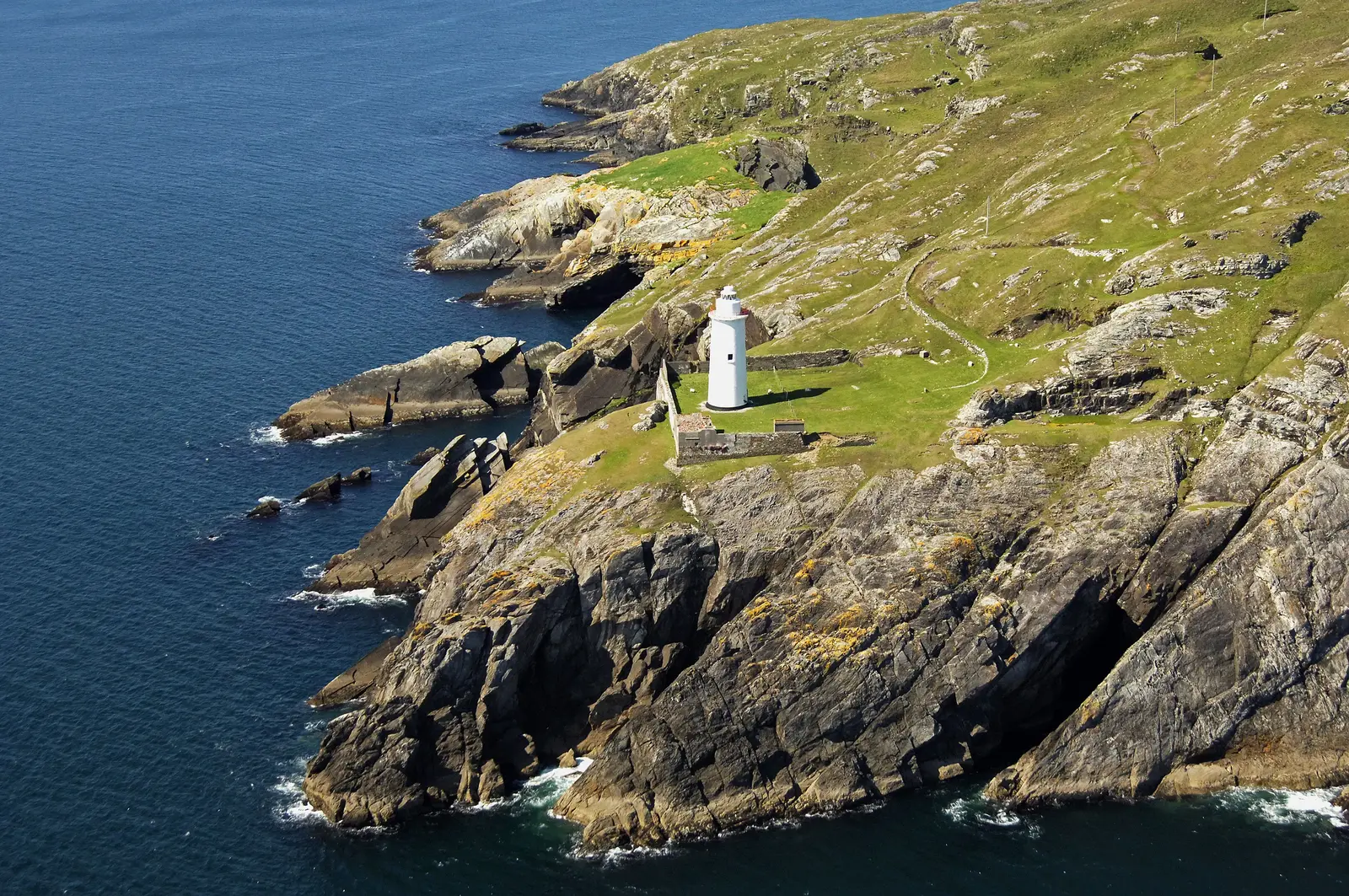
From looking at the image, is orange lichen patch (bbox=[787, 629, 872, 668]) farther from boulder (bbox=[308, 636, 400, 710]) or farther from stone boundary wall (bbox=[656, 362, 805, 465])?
boulder (bbox=[308, 636, 400, 710])

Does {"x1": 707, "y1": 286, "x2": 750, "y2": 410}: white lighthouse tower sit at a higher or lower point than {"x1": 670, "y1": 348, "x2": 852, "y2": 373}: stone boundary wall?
higher

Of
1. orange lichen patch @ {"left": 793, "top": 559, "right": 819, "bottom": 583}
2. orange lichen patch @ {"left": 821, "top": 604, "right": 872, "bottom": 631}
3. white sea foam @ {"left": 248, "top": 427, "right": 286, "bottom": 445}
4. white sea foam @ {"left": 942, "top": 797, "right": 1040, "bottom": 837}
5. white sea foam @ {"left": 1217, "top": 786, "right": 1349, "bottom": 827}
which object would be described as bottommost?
white sea foam @ {"left": 942, "top": 797, "right": 1040, "bottom": 837}

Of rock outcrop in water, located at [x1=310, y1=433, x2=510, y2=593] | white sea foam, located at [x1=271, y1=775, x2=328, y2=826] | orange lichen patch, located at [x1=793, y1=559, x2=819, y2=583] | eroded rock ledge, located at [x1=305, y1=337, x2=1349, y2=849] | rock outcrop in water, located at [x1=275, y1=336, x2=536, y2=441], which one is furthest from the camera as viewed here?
rock outcrop in water, located at [x1=275, y1=336, x2=536, y2=441]

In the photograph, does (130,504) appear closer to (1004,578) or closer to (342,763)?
(342,763)

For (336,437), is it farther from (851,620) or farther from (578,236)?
(851,620)

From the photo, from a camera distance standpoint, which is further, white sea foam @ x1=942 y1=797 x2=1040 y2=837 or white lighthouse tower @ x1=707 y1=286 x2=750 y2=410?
white lighthouse tower @ x1=707 y1=286 x2=750 y2=410

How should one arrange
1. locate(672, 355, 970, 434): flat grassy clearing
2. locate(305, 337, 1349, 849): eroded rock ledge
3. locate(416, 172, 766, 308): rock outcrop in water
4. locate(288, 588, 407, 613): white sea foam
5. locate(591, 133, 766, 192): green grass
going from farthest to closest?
1. locate(591, 133, 766, 192): green grass
2. locate(416, 172, 766, 308): rock outcrop in water
3. locate(288, 588, 407, 613): white sea foam
4. locate(672, 355, 970, 434): flat grassy clearing
5. locate(305, 337, 1349, 849): eroded rock ledge

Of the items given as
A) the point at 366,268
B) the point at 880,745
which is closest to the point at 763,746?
the point at 880,745

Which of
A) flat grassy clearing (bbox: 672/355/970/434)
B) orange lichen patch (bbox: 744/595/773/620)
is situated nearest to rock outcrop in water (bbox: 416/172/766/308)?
flat grassy clearing (bbox: 672/355/970/434)
